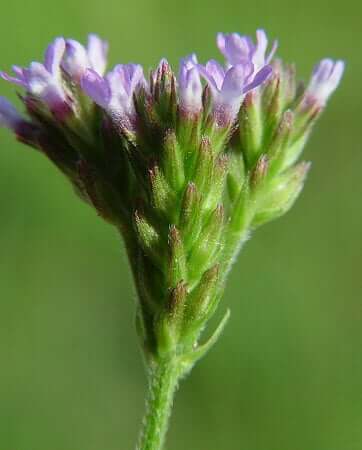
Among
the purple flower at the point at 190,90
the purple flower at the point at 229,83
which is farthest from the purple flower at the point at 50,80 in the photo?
the purple flower at the point at 229,83

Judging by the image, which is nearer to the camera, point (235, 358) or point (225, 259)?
point (225, 259)

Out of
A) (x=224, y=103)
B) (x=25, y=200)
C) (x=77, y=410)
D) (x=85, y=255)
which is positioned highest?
(x=25, y=200)

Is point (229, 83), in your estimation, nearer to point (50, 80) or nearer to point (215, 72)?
point (215, 72)

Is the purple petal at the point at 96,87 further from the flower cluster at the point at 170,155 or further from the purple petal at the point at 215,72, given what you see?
the purple petal at the point at 215,72

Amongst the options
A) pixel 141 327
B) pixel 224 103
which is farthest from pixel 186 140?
pixel 141 327

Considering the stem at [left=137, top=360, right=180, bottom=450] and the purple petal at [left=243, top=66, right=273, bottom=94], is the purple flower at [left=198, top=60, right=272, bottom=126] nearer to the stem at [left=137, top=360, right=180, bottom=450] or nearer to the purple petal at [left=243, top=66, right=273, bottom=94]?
the purple petal at [left=243, top=66, right=273, bottom=94]

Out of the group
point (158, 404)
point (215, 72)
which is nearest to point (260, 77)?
point (215, 72)

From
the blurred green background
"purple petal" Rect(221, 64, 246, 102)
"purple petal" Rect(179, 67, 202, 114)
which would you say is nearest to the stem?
"purple petal" Rect(179, 67, 202, 114)

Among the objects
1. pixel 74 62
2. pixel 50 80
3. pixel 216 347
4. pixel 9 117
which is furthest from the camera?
pixel 216 347

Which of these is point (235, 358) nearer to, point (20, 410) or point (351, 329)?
Result: point (351, 329)
